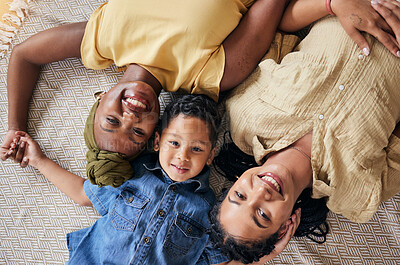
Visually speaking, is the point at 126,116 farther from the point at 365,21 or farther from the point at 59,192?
the point at 365,21

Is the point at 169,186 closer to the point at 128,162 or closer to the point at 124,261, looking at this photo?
the point at 128,162

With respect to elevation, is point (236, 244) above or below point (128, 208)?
above

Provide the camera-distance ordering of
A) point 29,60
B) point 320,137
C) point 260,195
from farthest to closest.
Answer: point 29,60, point 320,137, point 260,195

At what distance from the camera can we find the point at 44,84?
1.43 metres

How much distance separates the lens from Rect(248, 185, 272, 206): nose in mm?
1001

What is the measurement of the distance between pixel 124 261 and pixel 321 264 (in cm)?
74

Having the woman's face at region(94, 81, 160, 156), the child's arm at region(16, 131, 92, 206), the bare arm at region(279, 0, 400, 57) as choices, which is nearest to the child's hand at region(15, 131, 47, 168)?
the child's arm at region(16, 131, 92, 206)

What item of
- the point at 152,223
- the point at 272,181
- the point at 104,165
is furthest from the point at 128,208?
the point at 272,181

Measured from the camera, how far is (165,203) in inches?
48.9

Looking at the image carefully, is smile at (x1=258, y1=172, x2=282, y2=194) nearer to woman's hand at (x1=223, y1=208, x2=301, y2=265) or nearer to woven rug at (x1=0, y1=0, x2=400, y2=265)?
woman's hand at (x1=223, y1=208, x2=301, y2=265)

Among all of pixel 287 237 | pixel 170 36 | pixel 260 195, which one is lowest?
pixel 287 237

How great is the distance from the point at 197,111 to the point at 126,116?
0.79ft

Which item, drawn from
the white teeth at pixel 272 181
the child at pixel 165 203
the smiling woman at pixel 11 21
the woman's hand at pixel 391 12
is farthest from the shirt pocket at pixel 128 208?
the woman's hand at pixel 391 12

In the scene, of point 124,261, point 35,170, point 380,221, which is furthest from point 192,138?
point 380,221
